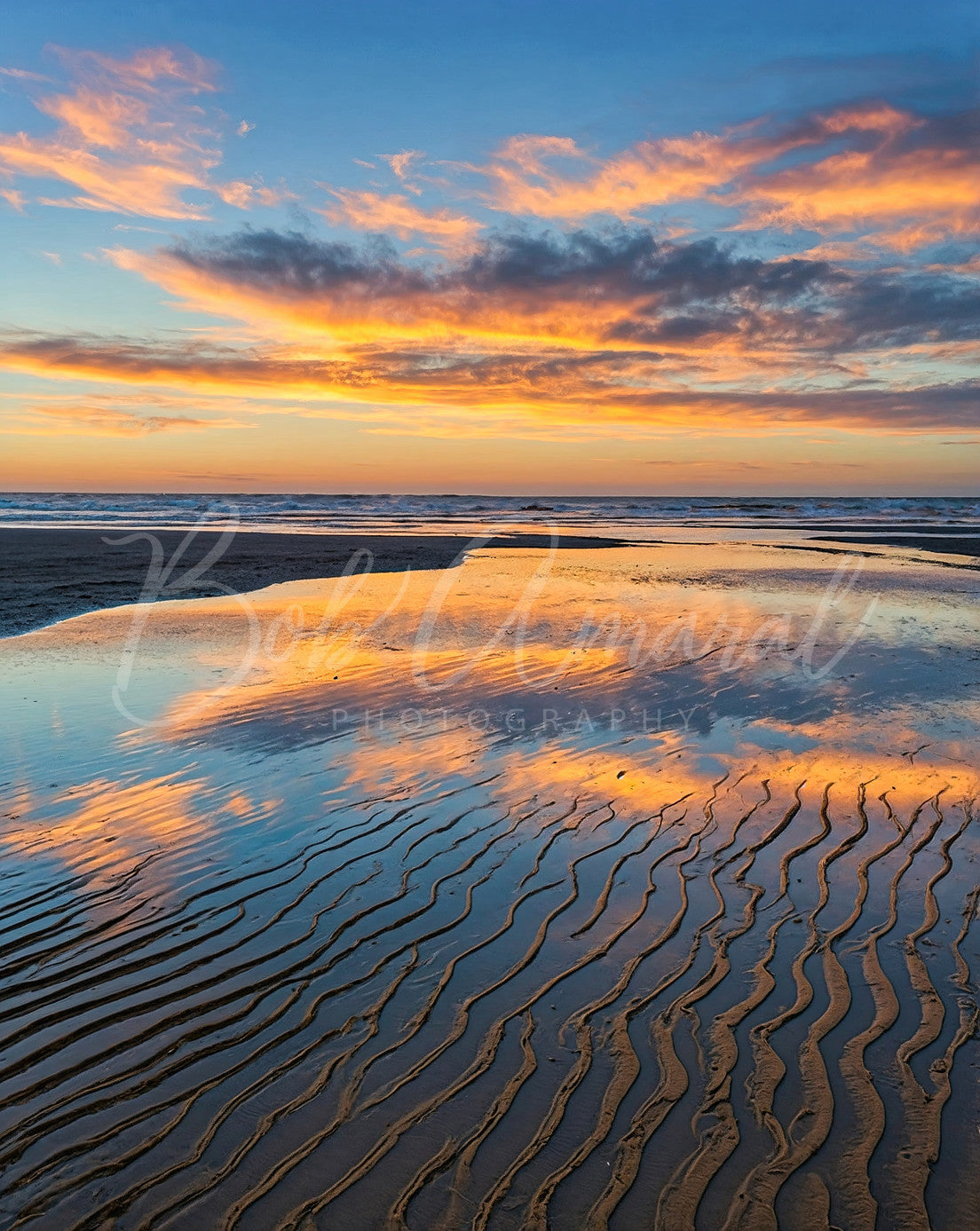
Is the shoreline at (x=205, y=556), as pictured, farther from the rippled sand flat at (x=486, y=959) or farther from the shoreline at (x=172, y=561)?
the rippled sand flat at (x=486, y=959)

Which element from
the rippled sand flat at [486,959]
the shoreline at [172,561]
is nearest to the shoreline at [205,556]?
the shoreline at [172,561]

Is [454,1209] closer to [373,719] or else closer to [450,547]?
[373,719]

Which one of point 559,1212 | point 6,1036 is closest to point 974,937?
point 559,1212

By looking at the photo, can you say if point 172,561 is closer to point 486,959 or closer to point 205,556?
point 205,556

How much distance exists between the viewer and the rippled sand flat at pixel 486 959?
2945 millimetres

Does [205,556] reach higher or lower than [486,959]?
higher

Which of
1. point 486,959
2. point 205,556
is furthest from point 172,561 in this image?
point 486,959

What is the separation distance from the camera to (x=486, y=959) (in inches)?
172

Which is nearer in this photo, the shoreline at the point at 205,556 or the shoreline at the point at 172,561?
the shoreline at the point at 172,561

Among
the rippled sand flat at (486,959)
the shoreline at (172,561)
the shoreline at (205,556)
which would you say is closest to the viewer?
the rippled sand flat at (486,959)

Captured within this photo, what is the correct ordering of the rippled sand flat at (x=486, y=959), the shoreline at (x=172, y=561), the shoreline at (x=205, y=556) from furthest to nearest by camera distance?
the shoreline at (x=205, y=556), the shoreline at (x=172, y=561), the rippled sand flat at (x=486, y=959)

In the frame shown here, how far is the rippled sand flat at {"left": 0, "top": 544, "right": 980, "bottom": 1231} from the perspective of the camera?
295 cm

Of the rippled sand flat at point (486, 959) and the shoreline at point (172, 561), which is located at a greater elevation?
the shoreline at point (172, 561)

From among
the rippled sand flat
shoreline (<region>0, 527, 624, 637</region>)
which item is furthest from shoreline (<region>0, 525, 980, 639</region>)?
the rippled sand flat
